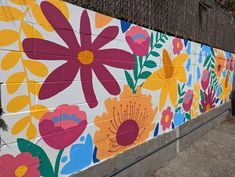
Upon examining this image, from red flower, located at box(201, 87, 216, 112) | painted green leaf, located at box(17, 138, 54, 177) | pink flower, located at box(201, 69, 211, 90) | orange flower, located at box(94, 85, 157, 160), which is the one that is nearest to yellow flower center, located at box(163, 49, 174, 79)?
orange flower, located at box(94, 85, 157, 160)

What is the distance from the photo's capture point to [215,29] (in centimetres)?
755

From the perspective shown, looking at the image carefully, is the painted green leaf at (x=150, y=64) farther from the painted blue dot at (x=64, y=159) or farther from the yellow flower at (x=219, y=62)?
the yellow flower at (x=219, y=62)

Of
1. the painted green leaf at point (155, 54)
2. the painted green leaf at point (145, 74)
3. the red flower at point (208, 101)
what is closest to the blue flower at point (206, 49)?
the red flower at point (208, 101)

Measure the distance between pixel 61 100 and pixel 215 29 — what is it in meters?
5.76

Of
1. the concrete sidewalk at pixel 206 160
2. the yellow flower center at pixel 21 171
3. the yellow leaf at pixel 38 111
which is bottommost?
the concrete sidewalk at pixel 206 160

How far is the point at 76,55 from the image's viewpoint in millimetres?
3049

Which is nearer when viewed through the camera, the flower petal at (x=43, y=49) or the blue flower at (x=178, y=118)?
the flower petal at (x=43, y=49)

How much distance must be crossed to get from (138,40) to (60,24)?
149cm

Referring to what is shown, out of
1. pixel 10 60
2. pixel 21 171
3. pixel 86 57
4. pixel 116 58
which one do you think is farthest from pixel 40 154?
pixel 116 58

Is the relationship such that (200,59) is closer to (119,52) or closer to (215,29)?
(215,29)

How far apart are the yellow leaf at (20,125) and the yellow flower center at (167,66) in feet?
9.37

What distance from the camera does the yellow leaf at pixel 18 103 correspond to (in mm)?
2443

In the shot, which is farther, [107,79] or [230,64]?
[230,64]

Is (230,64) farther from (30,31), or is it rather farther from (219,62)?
(30,31)
